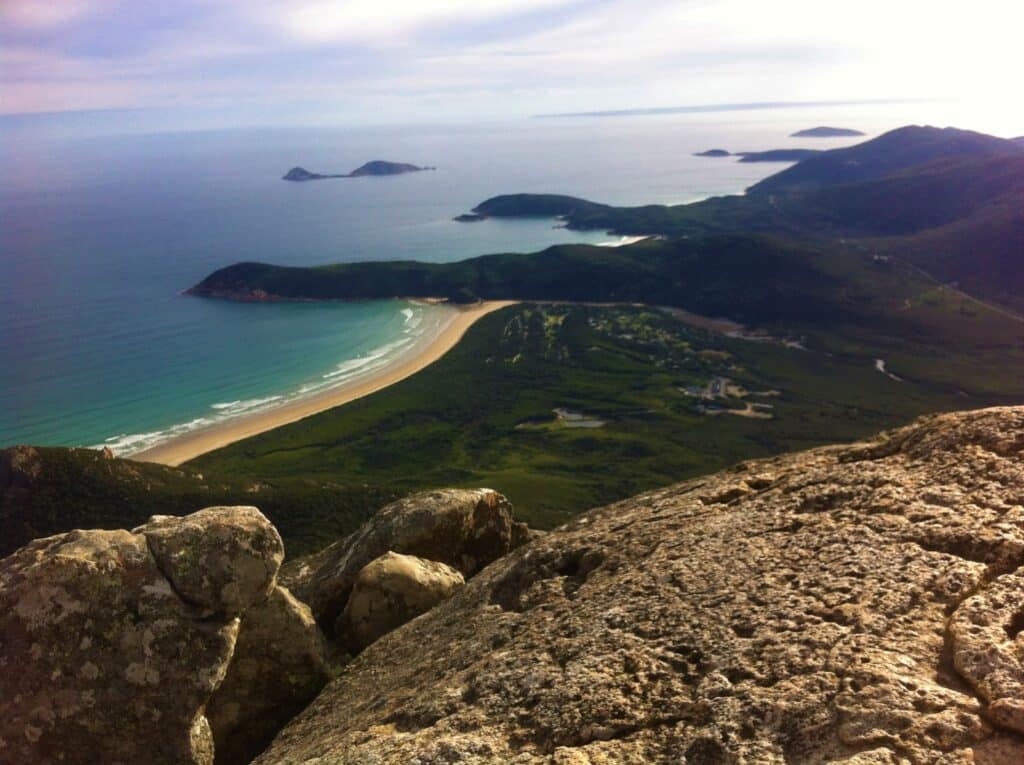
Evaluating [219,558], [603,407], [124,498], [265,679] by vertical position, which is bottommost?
[603,407]

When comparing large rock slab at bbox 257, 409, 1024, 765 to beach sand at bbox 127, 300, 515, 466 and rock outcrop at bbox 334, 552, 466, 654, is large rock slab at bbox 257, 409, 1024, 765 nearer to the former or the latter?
rock outcrop at bbox 334, 552, 466, 654

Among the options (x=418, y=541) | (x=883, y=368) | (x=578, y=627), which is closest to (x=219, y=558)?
(x=578, y=627)

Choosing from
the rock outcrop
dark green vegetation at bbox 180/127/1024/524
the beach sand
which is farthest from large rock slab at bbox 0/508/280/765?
the beach sand

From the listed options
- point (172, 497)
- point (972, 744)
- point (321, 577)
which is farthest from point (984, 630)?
point (172, 497)

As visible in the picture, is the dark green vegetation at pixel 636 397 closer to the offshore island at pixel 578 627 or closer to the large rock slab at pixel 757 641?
the offshore island at pixel 578 627

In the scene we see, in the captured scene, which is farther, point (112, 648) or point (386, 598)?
point (386, 598)

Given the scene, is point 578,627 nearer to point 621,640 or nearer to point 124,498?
point 621,640
